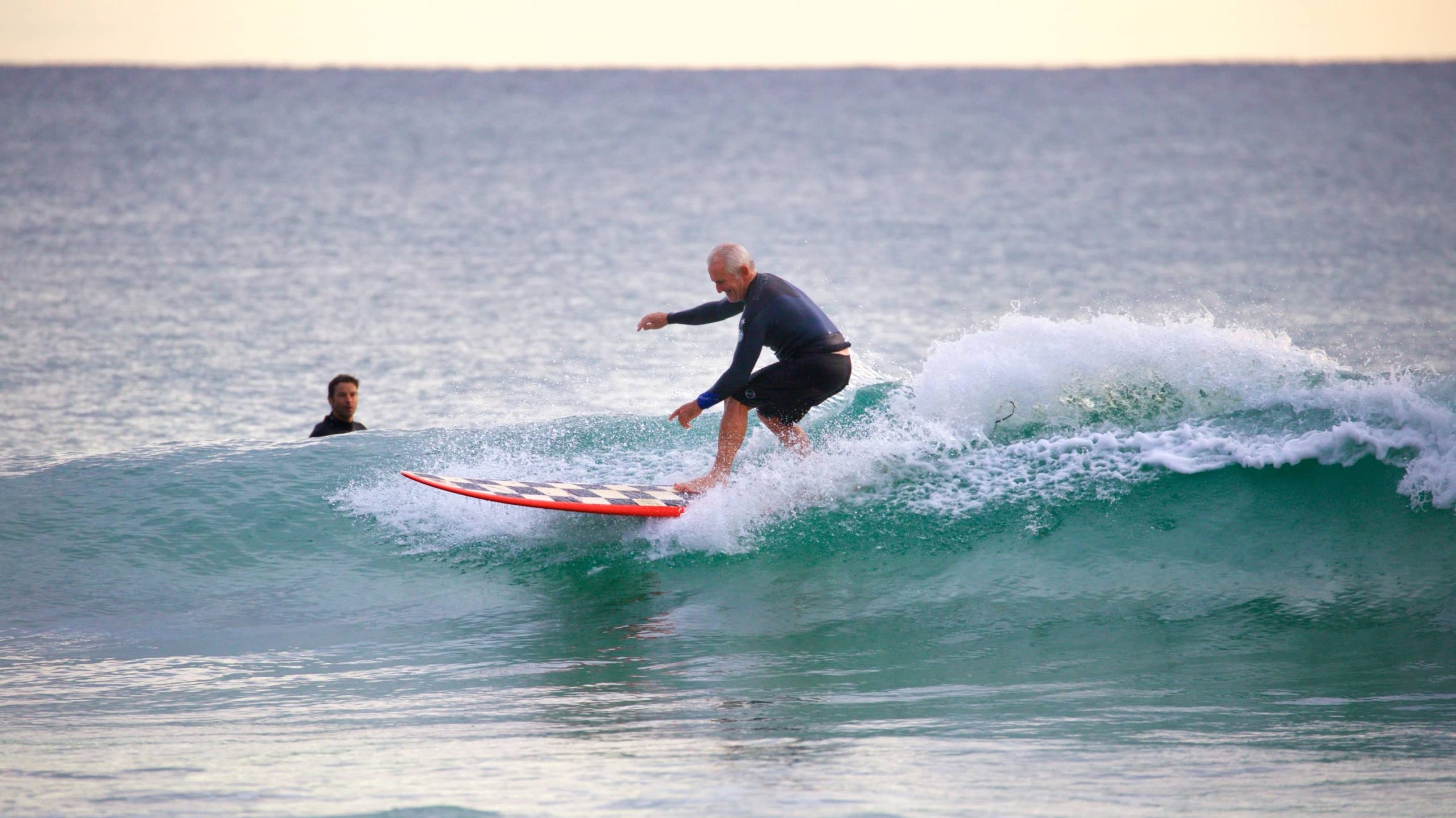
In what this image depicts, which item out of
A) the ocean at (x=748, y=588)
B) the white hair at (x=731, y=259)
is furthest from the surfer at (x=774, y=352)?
the ocean at (x=748, y=588)

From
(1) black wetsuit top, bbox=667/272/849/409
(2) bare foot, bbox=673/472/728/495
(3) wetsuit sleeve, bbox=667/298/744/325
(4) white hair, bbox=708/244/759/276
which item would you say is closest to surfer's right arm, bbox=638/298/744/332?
(3) wetsuit sleeve, bbox=667/298/744/325

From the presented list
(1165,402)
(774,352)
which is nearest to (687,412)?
(774,352)

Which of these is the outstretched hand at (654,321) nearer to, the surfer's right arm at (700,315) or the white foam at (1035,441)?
the surfer's right arm at (700,315)

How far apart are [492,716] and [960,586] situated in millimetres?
2674

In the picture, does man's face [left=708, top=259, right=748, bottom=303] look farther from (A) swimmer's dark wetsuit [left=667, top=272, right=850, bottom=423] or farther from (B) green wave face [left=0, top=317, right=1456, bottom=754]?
(B) green wave face [left=0, top=317, right=1456, bottom=754]

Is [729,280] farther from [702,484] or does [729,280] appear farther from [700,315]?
[702,484]

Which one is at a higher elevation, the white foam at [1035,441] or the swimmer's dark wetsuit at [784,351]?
the swimmer's dark wetsuit at [784,351]

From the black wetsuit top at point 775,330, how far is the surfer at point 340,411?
380cm

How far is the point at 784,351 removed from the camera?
7258mm

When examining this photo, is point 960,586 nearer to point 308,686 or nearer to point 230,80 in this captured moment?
point 308,686

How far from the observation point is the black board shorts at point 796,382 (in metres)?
7.20

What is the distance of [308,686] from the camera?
19.0ft

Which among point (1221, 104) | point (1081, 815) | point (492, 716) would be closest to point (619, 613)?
point (492, 716)

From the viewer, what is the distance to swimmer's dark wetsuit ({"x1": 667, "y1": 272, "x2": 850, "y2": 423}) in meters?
7.07
